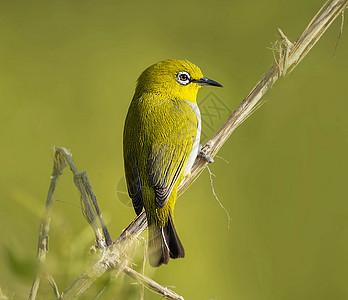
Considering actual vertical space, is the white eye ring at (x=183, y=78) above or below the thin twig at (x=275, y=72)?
above

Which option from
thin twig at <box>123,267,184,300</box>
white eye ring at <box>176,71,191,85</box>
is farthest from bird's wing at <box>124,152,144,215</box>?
thin twig at <box>123,267,184,300</box>

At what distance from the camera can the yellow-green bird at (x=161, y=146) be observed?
96cm

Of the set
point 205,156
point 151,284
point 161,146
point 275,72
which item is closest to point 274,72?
point 275,72

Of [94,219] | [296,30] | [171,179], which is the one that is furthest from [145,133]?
[296,30]

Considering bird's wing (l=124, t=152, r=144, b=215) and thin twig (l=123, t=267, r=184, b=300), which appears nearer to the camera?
thin twig (l=123, t=267, r=184, b=300)

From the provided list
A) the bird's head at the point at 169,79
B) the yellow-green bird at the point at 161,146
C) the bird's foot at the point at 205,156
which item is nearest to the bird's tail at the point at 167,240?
the yellow-green bird at the point at 161,146

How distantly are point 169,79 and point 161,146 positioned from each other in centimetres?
24

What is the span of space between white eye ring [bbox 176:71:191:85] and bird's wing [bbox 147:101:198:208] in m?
0.12

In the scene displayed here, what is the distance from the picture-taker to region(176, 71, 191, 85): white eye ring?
1208 mm

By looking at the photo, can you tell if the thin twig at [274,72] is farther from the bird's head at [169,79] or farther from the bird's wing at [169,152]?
the bird's head at [169,79]

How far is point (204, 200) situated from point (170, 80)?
0.69 metres

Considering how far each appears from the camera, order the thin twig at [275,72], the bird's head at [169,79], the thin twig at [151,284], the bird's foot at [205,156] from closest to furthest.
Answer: the thin twig at [151,284]
the thin twig at [275,72]
the bird's foot at [205,156]
the bird's head at [169,79]

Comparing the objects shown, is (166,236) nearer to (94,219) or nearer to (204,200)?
(94,219)

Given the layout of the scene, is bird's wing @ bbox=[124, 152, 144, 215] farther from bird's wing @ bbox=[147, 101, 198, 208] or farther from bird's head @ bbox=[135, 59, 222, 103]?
bird's head @ bbox=[135, 59, 222, 103]
